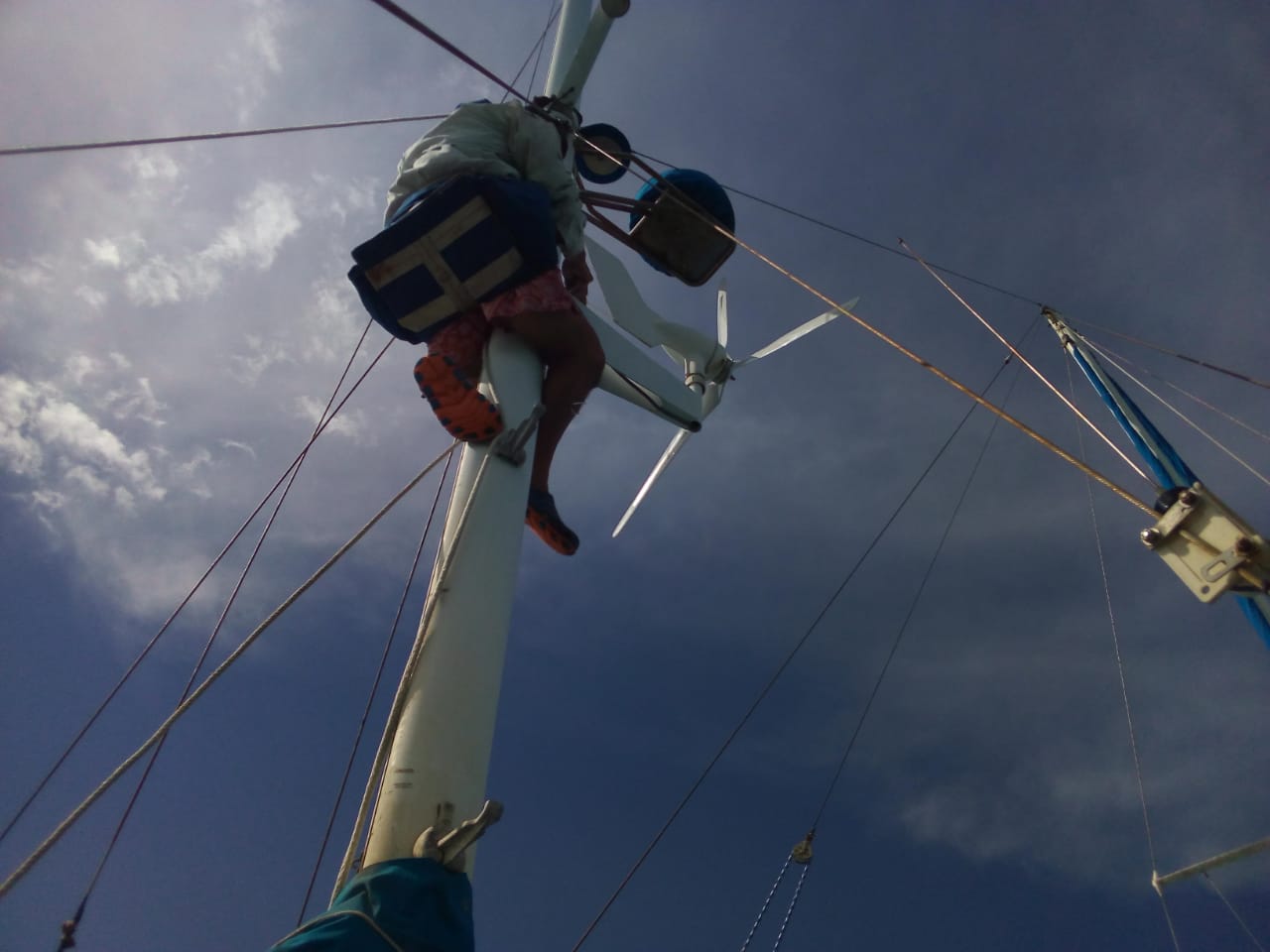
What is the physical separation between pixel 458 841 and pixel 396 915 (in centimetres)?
38

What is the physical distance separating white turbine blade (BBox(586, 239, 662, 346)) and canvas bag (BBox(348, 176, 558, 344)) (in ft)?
8.98

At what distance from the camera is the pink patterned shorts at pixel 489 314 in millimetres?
6051

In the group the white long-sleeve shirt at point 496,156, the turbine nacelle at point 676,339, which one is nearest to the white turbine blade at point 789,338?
the turbine nacelle at point 676,339

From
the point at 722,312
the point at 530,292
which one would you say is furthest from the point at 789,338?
the point at 530,292

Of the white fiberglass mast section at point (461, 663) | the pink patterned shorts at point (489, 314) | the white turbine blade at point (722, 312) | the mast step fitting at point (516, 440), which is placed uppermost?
the white turbine blade at point (722, 312)

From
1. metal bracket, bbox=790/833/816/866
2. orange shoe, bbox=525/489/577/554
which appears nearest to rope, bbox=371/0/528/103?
orange shoe, bbox=525/489/577/554

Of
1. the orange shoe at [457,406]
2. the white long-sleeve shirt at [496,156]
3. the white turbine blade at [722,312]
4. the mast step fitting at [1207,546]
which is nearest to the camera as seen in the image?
the mast step fitting at [1207,546]

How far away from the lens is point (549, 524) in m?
6.46

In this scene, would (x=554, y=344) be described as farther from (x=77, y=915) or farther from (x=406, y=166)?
(x=77, y=915)

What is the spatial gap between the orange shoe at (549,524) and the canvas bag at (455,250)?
5.20 feet

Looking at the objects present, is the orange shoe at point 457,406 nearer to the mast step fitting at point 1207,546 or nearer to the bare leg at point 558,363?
the bare leg at point 558,363

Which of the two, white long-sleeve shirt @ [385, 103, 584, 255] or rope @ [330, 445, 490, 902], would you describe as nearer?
rope @ [330, 445, 490, 902]

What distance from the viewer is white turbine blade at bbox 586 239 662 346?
888 centimetres

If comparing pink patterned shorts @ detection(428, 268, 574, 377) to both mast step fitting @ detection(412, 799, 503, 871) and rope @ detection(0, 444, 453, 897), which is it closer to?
rope @ detection(0, 444, 453, 897)
